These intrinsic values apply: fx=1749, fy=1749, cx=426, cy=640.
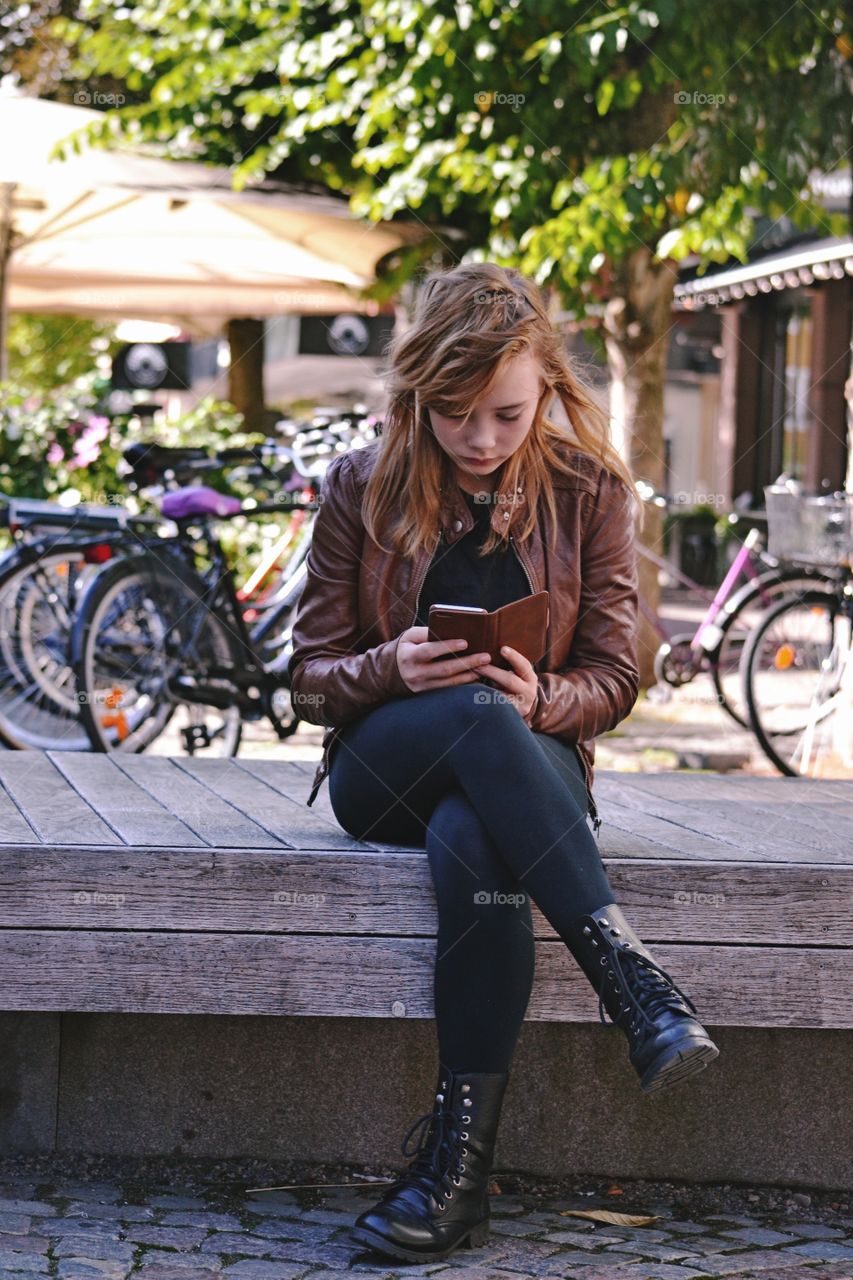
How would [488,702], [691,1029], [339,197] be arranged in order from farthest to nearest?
[339,197], [488,702], [691,1029]

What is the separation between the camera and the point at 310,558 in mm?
3074

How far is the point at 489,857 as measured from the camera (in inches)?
105

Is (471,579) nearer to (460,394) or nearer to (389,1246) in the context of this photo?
(460,394)

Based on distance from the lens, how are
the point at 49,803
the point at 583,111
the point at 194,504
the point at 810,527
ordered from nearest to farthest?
the point at 49,803 → the point at 194,504 → the point at 810,527 → the point at 583,111

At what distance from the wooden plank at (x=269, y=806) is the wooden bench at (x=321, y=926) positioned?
25mm

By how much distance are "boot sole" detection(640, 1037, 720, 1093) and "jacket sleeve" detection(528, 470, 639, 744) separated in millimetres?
641

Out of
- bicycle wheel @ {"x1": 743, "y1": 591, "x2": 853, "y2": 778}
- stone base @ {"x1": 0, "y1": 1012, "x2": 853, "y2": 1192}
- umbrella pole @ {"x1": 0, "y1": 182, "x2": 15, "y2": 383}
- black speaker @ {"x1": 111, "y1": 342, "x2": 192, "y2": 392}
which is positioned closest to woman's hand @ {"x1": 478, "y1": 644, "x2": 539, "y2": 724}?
stone base @ {"x1": 0, "y1": 1012, "x2": 853, "y2": 1192}

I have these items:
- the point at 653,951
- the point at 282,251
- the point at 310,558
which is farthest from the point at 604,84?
the point at 653,951

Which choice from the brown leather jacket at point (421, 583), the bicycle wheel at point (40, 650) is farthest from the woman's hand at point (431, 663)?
the bicycle wheel at point (40, 650)

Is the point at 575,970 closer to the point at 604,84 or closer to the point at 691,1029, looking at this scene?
the point at 691,1029

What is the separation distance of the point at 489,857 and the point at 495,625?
0.37 m

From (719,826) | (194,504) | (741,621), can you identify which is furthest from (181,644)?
(719,826)

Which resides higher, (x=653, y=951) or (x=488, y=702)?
(x=488, y=702)

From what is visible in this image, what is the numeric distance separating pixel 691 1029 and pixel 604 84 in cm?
494
